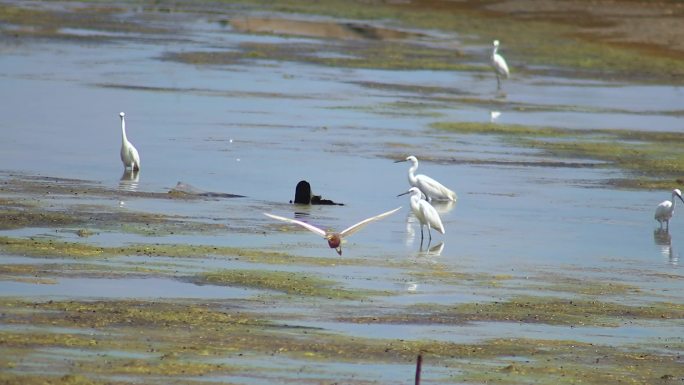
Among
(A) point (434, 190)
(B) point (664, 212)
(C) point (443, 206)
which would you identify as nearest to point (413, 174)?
(A) point (434, 190)

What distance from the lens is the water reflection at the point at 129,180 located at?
2086cm

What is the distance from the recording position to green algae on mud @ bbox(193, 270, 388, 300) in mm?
14445

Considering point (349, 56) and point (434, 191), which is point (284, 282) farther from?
point (349, 56)

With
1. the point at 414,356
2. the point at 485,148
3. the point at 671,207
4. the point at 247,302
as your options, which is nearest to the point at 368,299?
the point at 247,302

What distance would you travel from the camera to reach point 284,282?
48.5ft

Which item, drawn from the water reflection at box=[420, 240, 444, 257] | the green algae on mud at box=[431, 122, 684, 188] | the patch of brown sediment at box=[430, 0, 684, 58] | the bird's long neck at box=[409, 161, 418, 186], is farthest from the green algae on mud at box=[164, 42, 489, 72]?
the water reflection at box=[420, 240, 444, 257]

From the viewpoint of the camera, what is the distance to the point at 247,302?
13.8 meters

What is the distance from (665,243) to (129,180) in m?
7.03

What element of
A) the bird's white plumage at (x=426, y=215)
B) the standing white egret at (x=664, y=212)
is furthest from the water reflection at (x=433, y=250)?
the standing white egret at (x=664, y=212)

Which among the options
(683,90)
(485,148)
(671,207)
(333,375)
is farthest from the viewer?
(683,90)

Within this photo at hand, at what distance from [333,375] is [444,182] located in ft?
41.4

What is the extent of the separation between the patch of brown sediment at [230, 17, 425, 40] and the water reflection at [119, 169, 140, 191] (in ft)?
91.5

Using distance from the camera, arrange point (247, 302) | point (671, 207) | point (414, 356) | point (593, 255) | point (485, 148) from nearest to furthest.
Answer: point (414, 356), point (247, 302), point (593, 255), point (671, 207), point (485, 148)

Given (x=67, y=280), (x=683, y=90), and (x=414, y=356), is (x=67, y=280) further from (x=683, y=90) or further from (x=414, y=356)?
(x=683, y=90)
